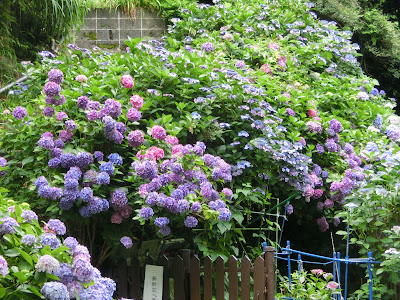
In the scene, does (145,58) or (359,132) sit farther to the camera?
(359,132)

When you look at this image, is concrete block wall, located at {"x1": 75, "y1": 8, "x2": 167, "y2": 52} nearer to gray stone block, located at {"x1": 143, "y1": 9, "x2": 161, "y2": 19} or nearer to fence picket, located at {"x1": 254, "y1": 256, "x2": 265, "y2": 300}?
→ gray stone block, located at {"x1": 143, "y1": 9, "x2": 161, "y2": 19}

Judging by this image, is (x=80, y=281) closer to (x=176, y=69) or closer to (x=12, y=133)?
(x=12, y=133)

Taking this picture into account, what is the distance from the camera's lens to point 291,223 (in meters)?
5.78

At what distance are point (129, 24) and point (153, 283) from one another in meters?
4.92

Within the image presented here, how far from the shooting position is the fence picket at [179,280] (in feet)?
11.2

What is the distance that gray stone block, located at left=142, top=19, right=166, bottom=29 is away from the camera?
7613 millimetres

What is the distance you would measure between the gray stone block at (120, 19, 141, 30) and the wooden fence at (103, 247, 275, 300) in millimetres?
4507

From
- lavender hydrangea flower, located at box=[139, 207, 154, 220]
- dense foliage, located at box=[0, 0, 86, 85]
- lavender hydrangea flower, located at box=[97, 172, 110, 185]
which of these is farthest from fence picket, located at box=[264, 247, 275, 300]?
dense foliage, located at box=[0, 0, 86, 85]

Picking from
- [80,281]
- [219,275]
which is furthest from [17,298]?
[219,275]

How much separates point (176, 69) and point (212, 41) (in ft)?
6.71

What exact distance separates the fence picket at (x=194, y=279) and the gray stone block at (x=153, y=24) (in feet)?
16.0

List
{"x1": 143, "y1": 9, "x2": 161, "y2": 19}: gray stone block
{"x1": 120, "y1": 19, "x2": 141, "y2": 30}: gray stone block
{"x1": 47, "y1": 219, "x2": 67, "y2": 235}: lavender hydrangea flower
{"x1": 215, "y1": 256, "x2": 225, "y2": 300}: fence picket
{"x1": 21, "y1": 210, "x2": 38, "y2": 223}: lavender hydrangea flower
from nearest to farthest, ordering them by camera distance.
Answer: {"x1": 21, "y1": 210, "x2": 38, "y2": 223}: lavender hydrangea flower
{"x1": 47, "y1": 219, "x2": 67, "y2": 235}: lavender hydrangea flower
{"x1": 215, "y1": 256, "x2": 225, "y2": 300}: fence picket
{"x1": 120, "y1": 19, "x2": 141, "y2": 30}: gray stone block
{"x1": 143, "y1": 9, "x2": 161, "y2": 19}: gray stone block

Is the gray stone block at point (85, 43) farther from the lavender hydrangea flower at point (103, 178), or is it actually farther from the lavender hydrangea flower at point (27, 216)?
the lavender hydrangea flower at point (27, 216)

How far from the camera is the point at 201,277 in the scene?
3717mm
